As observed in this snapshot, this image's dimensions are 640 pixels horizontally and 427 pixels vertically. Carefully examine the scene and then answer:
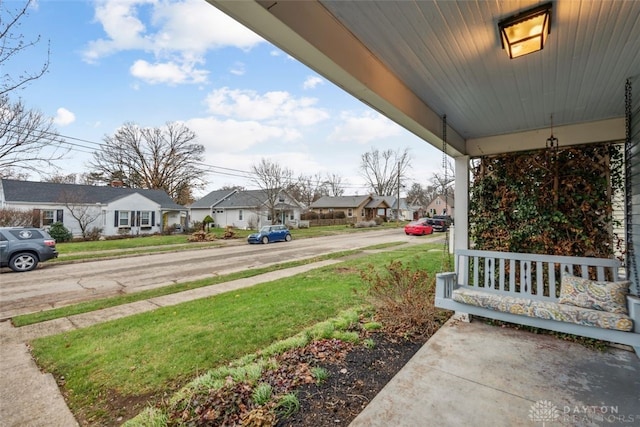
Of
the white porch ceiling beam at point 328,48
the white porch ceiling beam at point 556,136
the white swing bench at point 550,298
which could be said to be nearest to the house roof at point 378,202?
the white porch ceiling beam at point 556,136

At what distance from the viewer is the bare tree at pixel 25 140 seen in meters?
6.21

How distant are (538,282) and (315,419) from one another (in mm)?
3110

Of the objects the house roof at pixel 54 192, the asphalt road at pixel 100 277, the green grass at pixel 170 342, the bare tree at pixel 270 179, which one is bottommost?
the asphalt road at pixel 100 277

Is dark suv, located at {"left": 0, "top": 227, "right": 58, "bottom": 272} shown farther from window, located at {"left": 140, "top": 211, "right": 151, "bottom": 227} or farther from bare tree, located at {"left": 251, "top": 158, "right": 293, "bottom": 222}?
bare tree, located at {"left": 251, "top": 158, "right": 293, "bottom": 222}

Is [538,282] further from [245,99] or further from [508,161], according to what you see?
[245,99]

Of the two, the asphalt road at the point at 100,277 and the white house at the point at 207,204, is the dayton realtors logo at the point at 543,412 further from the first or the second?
the white house at the point at 207,204

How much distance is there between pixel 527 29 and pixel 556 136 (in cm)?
266

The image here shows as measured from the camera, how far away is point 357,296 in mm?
5117

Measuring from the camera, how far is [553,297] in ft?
10.7

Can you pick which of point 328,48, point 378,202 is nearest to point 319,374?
point 328,48

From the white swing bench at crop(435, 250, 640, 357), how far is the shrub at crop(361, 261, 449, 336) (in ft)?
1.16

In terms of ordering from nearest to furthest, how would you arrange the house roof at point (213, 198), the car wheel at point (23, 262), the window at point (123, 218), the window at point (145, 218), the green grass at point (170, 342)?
1. the green grass at point (170, 342)
2. the car wheel at point (23, 262)
3. the window at point (123, 218)
4. the window at point (145, 218)
5. the house roof at point (213, 198)

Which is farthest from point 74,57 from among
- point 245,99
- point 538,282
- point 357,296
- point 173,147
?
point 173,147

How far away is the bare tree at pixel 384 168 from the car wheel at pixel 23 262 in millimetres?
37035
